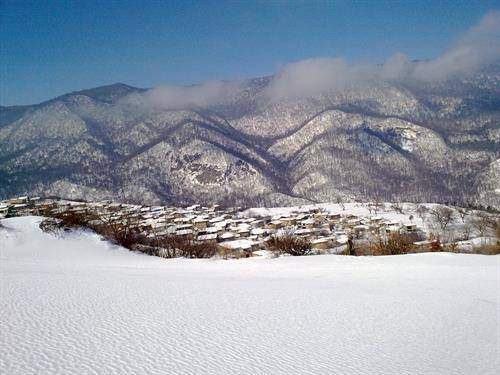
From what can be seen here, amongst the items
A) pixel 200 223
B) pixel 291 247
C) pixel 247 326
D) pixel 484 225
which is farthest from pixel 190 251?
pixel 200 223

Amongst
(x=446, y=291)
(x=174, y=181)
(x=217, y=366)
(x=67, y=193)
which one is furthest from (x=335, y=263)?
(x=174, y=181)

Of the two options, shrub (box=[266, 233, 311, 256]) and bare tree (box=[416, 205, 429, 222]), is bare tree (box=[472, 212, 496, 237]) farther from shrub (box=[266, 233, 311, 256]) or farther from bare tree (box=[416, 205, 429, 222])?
bare tree (box=[416, 205, 429, 222])

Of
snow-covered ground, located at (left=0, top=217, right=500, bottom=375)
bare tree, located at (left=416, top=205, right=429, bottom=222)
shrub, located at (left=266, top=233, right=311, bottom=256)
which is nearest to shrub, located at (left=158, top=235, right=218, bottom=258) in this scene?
shrub, located at (left=266, top=233, right=311, bottom=256)

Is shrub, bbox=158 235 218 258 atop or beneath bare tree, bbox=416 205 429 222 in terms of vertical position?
atop

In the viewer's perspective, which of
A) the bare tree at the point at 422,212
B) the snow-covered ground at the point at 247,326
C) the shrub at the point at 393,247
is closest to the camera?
the snow-covered ground at the point at 247,326

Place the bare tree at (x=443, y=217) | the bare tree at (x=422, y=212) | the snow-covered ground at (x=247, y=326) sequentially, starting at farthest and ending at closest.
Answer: the bare tree at (x=422, y=212)
the bare tree at (x=443, y=217)
the snow-covered ground at (x=247, y=326)

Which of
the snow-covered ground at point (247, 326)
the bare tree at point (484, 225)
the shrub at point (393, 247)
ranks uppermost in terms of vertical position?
the snow-covered ground at point (247, 326)

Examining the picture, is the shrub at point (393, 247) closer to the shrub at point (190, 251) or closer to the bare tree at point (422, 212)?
the shrub at point (190, 251)

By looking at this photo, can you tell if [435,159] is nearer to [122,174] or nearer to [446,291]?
[122,174]

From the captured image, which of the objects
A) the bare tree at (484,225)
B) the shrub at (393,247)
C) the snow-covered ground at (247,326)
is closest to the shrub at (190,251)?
the shrub at (393,247)
